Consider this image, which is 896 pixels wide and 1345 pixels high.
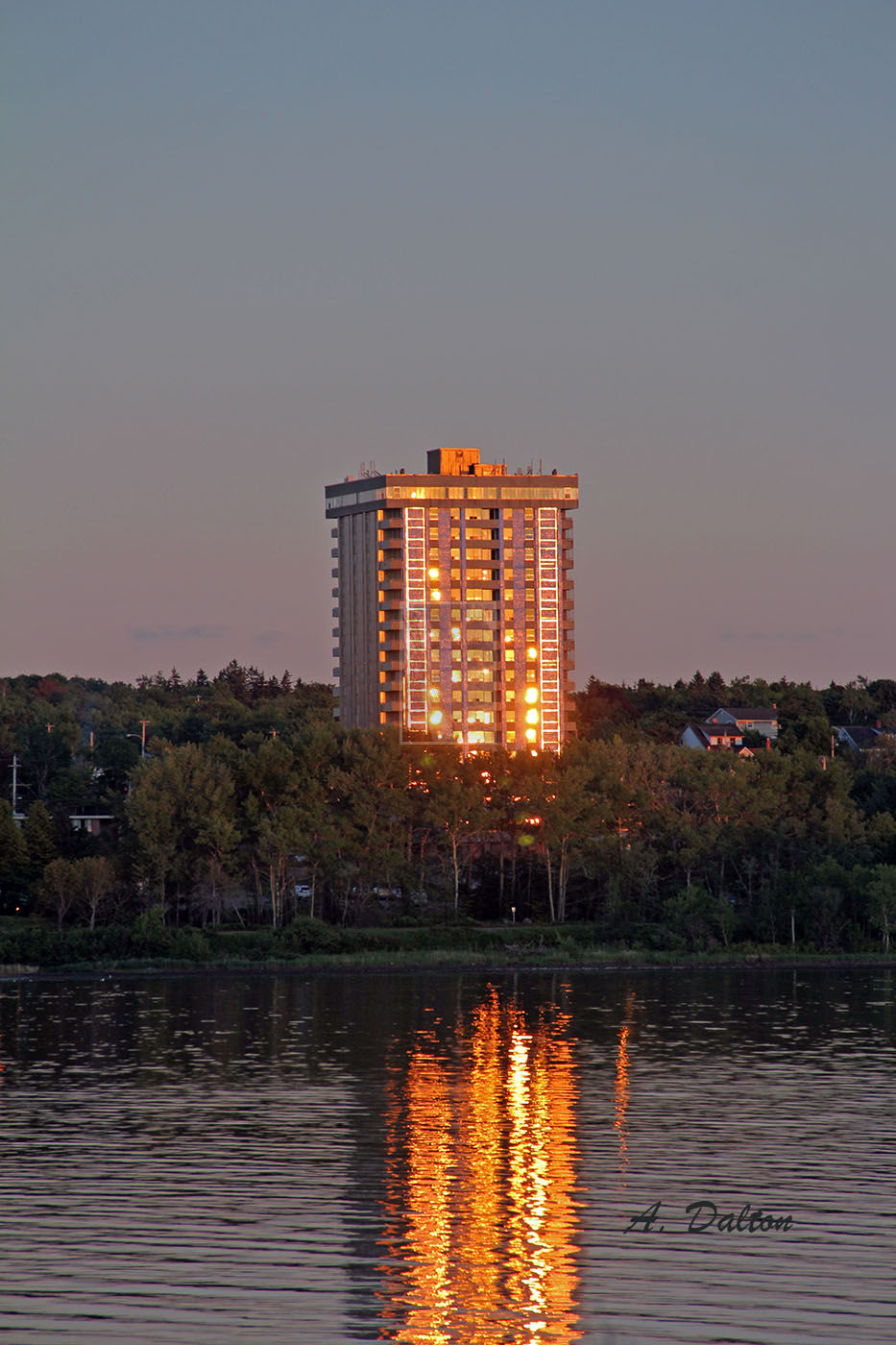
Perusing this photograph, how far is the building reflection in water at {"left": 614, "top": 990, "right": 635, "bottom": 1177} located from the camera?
47.1m

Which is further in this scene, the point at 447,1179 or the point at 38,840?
the point at 38,840

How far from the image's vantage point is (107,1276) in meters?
32.2

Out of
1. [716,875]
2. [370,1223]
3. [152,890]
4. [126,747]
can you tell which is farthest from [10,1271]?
[126,747]

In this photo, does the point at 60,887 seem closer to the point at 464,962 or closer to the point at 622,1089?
the point at 464,962

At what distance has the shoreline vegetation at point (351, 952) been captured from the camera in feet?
377

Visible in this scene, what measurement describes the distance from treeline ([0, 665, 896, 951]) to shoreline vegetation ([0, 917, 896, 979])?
77.6 inches

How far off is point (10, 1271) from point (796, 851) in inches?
4047

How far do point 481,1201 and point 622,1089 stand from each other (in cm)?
2172

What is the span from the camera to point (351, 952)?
11900 cm

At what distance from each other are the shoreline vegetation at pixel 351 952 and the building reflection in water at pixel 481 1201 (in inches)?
1779

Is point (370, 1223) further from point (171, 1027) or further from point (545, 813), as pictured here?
point (545, 813)
